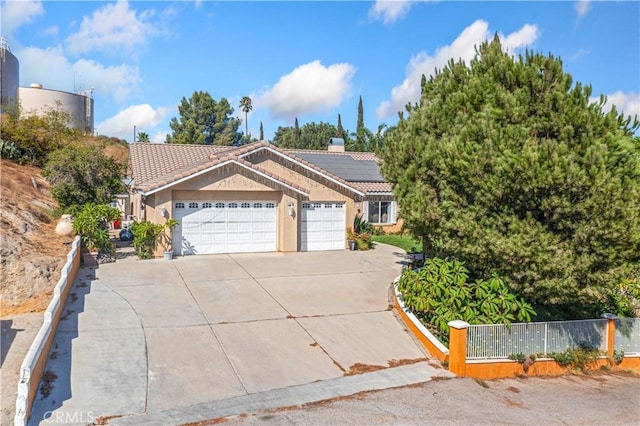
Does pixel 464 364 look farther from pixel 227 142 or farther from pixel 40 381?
pixel 227 142

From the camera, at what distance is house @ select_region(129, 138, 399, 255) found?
1811 cm

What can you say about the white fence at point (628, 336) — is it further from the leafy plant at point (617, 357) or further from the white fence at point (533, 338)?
the white fence at point (533, 338)

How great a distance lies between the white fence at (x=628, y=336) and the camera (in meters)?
11.9

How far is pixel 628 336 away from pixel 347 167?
2095 cm

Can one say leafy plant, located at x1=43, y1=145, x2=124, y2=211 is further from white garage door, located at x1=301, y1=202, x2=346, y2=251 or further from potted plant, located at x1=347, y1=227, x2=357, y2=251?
potted plant, located at x1=347, y1=227, x2=357, y2=251

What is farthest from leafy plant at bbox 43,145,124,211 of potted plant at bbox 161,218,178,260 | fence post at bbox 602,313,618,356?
fence post at bbox 602,313,618,356

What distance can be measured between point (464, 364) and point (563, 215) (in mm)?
3987

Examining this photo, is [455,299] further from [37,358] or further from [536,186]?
[37,358]

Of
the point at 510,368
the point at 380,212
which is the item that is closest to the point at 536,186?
the point at 510,368

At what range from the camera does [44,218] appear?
20.9 meters

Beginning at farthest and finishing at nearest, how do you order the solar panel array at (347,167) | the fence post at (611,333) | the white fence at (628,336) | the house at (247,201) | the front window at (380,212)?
the solar panel array at (347,167) < the front window at (380,212) < the house at (247,201) < the white fence at (628,336) < the fence post at (611,333)

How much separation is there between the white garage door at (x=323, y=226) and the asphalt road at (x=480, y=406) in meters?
11.7

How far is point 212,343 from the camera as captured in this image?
10.1 meters

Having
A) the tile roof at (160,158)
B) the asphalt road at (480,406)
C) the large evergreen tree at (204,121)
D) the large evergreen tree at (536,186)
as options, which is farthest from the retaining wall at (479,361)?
the large evergreen tree at (204,121)
